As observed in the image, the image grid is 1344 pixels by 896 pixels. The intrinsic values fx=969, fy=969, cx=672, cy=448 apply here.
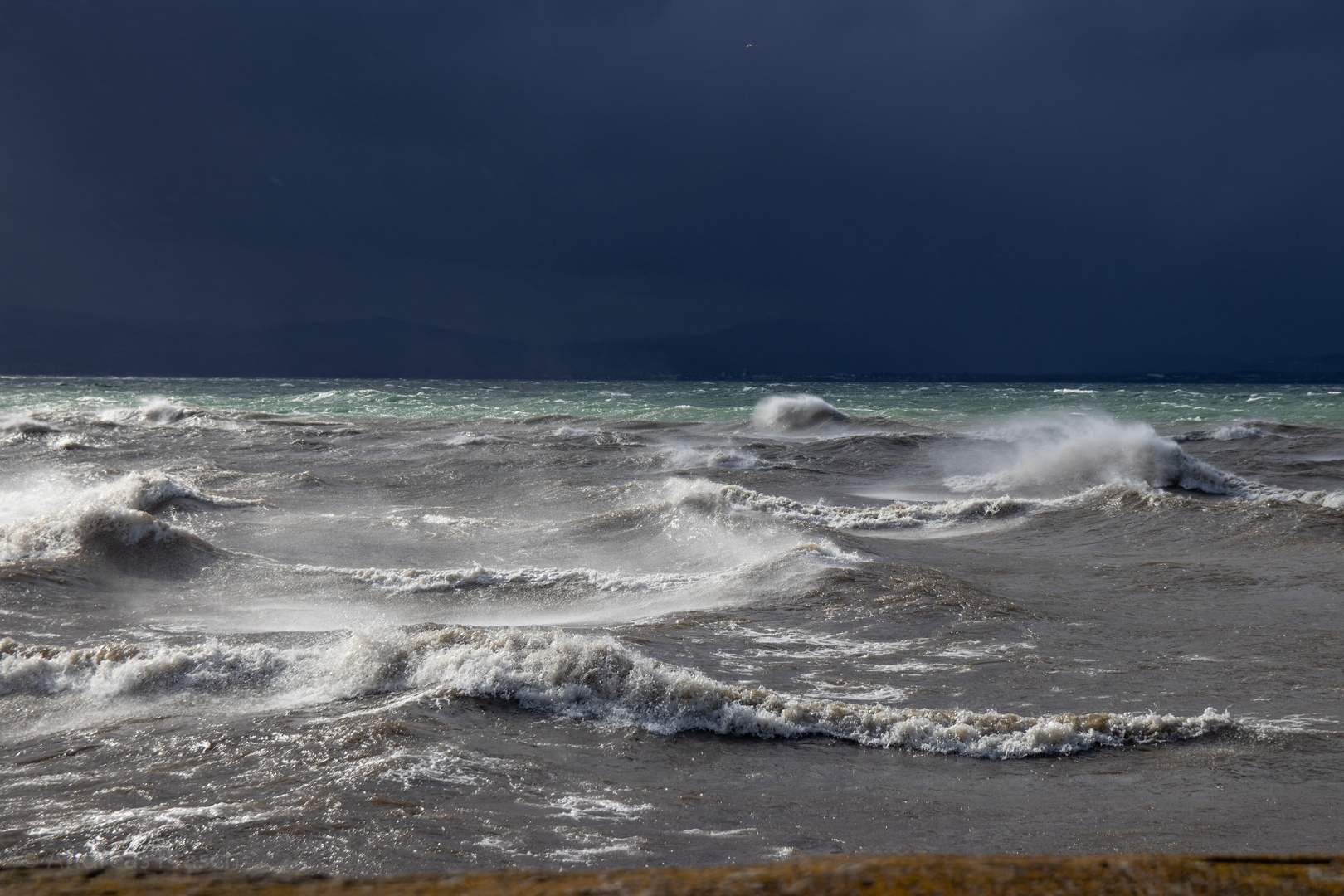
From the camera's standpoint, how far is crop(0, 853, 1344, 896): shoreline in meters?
0.97

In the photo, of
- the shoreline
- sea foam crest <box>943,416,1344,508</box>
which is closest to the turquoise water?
sea foam crest <box>943,416,1344,508</box>

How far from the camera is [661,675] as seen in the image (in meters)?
5.80

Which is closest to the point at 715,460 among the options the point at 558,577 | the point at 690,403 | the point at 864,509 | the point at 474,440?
the point at 474,440

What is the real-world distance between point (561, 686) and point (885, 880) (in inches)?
198

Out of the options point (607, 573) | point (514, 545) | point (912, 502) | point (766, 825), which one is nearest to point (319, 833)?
point (766, 825)

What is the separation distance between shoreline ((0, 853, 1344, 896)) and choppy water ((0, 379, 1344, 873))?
9.38 feet

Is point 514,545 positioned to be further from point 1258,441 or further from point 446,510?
point 1258,441

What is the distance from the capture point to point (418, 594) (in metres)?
9.26

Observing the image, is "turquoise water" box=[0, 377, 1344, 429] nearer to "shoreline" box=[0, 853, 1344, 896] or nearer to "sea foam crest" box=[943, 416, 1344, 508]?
"sea foam crest" box=[943, 416, 1344, 508]

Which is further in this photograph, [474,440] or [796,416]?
[796,416]

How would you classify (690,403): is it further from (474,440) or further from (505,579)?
(505,579)

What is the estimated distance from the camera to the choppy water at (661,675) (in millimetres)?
4137

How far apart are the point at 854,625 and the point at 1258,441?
22.4 meters


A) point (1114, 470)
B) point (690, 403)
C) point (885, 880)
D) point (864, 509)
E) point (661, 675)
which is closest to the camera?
point (885, 880)
